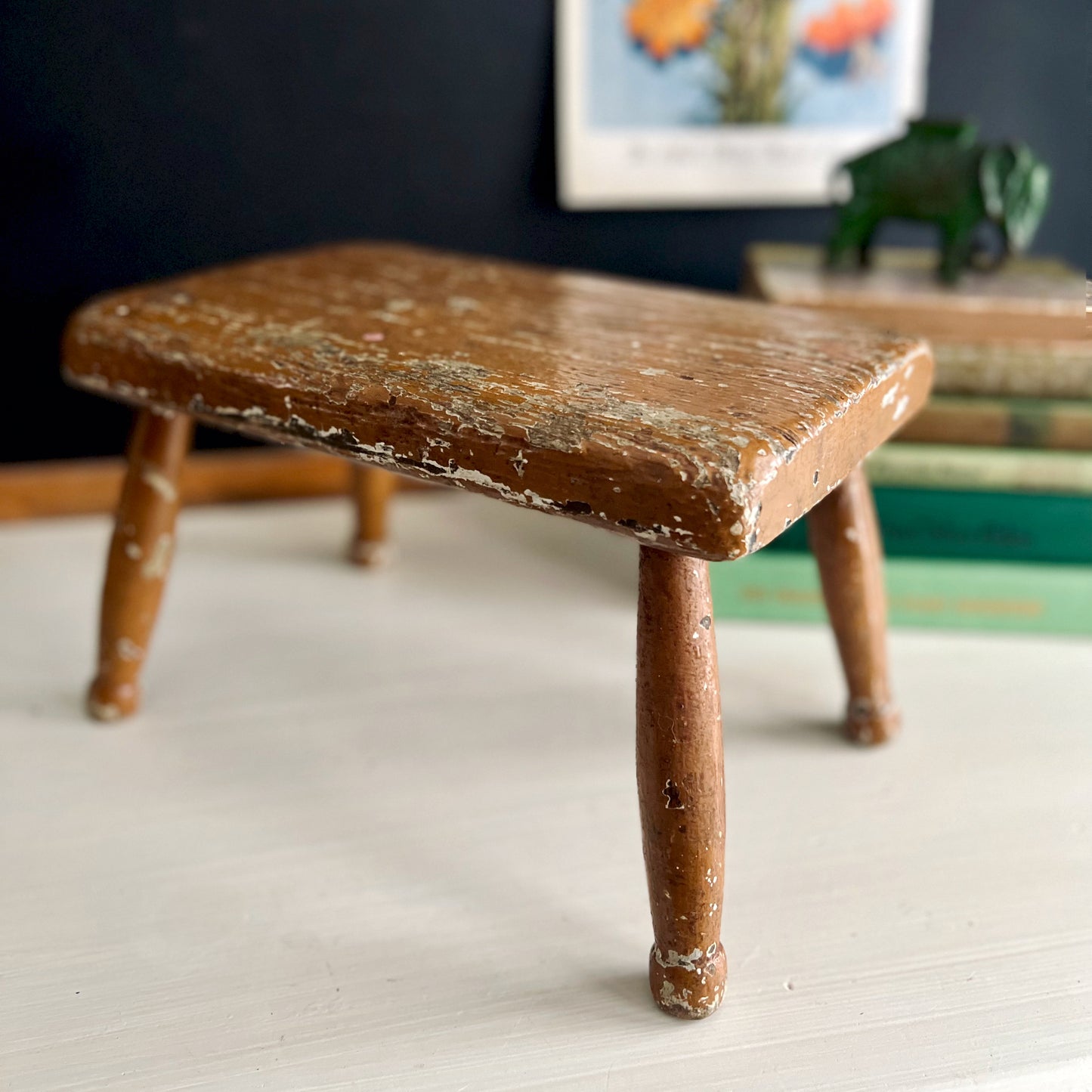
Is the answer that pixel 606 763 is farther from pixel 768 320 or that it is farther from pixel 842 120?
pixel 842 120

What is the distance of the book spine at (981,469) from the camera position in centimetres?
97

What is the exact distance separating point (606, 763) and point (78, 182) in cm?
71

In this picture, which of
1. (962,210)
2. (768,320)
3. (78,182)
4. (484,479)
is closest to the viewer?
(484,479)

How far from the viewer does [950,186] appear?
3.31ft

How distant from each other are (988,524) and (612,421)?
0.52 m

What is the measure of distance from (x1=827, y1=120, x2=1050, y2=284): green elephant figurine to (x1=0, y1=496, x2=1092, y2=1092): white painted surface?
342mm

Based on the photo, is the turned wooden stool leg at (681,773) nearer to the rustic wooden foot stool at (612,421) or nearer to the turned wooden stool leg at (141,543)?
the rustic wooden foot stool at (612,421)

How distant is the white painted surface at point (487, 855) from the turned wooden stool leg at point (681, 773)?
38mm

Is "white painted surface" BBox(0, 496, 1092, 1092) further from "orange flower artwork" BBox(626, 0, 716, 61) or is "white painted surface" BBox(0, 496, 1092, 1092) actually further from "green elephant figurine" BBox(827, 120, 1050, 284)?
"orange flower artwork" BBox(626, 0, 716, 61)

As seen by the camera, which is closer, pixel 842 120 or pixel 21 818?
pixel 21 818

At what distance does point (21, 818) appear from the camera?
0.79m

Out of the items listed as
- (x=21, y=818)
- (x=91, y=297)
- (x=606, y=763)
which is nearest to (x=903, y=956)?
(x=606, y=763)

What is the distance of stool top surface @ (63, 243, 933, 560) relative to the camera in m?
0.56

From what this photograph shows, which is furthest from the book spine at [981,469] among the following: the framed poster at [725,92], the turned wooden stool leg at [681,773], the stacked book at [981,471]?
the turned wooden stool leg at [681,773]
